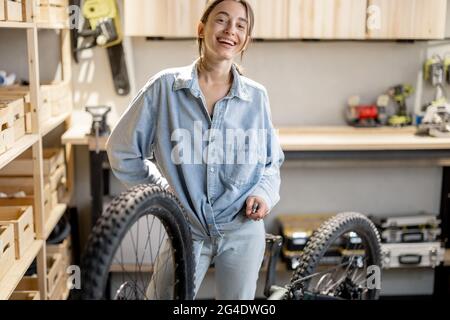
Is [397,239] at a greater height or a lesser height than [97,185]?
lesser

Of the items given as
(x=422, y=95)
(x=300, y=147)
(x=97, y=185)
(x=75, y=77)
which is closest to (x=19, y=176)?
(x=97, y=185)

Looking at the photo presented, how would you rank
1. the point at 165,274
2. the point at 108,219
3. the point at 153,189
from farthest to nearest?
1. the point at 165,274
2. the point at 153,189
3. the point at 108,219

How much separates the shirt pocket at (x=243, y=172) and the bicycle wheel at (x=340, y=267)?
20 cm

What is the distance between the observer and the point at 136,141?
125 cm

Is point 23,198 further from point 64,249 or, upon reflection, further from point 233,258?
point 233,258

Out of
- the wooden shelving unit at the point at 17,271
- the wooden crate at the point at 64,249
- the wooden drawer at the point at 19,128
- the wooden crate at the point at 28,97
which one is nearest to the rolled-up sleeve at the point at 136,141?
the wooden shelving unit at the point at 17,271

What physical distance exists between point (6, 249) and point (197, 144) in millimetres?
729

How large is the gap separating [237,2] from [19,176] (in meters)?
1.13

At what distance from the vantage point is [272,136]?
1.33m

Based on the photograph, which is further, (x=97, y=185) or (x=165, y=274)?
(x=97, y=185)

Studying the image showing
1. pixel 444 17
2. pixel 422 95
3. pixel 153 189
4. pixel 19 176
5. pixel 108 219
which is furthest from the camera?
pixel 422 95

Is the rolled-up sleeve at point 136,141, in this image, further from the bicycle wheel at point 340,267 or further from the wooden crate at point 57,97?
the wooden crate at point 57,97

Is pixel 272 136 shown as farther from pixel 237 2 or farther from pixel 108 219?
pixel 108 219
